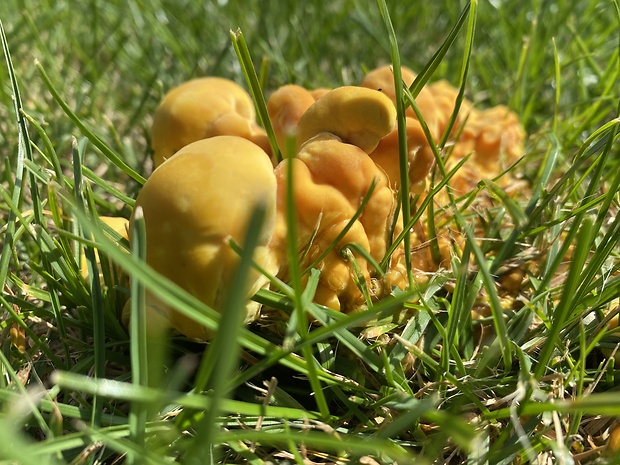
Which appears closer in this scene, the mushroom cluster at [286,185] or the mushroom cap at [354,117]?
the mushroom cluster at [286,185]

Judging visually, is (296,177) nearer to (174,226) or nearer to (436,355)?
(174,226)

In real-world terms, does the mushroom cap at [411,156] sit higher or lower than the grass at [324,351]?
higher

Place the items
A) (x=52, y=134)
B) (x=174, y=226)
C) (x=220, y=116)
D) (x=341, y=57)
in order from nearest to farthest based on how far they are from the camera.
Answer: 1. (x=174, y=226)
2. (x=220, y=116)
3. (x=52, y=134)
4. (x=341, y=57)

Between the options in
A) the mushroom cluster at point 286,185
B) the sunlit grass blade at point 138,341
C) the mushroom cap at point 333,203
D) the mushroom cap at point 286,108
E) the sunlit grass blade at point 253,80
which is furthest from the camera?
the mushroom cap at point 286,108

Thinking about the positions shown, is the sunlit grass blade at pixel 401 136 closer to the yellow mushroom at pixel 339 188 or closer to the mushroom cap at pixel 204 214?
the yellow mushroom at pixel 339 188

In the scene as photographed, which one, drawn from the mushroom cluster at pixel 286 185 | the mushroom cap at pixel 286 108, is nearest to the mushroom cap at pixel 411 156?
the mushroom cluster at pixel 286 185

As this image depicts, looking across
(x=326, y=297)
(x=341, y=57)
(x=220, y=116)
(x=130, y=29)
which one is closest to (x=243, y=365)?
(x=326, y=297)

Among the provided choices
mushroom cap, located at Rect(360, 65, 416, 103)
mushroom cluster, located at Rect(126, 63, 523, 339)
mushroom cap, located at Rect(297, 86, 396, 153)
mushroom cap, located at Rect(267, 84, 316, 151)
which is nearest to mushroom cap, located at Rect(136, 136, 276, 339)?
mushroom cluster, located at Rect(126, 63, 523, 339)

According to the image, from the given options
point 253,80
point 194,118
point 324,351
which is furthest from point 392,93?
point 324,351
